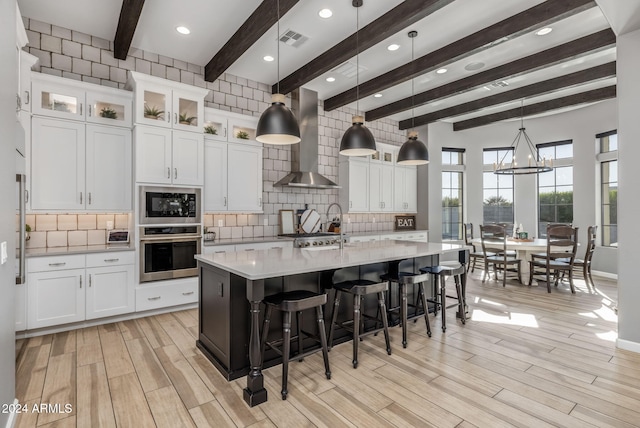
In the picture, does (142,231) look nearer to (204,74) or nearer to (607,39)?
(204,74)

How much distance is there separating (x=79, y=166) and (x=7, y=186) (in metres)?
2.30

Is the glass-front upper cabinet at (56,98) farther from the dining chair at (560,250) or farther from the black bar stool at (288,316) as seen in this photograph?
the dining chair at (560,250)

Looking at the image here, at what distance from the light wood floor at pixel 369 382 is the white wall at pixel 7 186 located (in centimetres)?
42

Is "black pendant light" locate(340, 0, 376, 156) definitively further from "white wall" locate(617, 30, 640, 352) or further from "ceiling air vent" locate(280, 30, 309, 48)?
"white wall" locate(617, 30, 640, 352)

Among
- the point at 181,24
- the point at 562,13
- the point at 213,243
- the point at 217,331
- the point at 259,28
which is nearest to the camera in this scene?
the point at 217,331

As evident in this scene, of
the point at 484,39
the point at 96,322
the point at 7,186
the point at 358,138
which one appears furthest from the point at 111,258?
the point at 484,39

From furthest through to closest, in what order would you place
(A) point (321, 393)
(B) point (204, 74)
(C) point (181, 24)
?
(B) point (204, 74), (C) point (181, 24), (A) point (321, 393)

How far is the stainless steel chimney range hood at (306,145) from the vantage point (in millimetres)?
5645

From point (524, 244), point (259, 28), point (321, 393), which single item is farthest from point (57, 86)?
point (524, 244)

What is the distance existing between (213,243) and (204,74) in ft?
8.63

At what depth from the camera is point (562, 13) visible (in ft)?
10.9

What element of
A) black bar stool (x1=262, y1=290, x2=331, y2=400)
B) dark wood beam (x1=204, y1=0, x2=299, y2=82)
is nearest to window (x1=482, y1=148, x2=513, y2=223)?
dark wood beam (x1=204, y1=0, x2=299, y2=82)

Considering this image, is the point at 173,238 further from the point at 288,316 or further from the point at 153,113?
the point at 288,316

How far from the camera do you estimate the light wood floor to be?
2.08 meters
